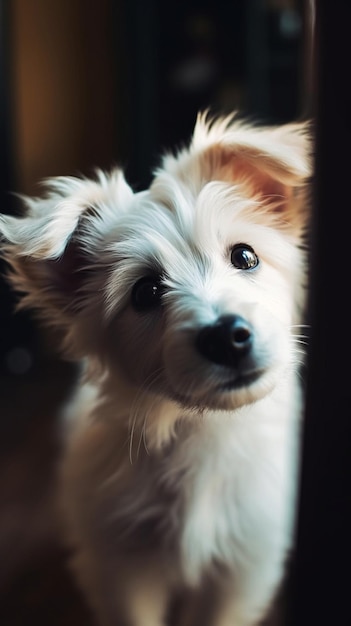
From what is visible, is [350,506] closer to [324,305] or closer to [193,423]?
[324,305]

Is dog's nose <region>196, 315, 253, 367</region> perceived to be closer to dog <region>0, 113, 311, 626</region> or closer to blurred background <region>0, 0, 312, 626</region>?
dog <region>0, 113, 311, 626</region>

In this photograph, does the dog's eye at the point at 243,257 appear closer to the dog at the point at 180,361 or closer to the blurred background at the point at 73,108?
the dog at the point at 180,361

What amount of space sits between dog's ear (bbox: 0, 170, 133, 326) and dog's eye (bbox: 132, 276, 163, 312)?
0.08 m

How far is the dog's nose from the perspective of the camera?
84 centimetres

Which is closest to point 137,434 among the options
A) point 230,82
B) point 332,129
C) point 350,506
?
point 350,506

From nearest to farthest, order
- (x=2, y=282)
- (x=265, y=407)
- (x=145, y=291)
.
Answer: (x=145, y=291) → (x=265, y=407) → (x=2, y=282)

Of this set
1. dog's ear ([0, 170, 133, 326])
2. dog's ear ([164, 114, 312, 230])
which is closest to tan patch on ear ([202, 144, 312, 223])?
dog's ear ([164, 114, 312, 230])

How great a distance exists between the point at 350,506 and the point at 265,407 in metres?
0.51

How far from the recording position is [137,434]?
111 centimetres

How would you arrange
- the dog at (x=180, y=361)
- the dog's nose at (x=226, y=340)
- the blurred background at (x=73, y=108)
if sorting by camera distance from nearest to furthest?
the dog's nose at (x=226, y=340), the dog at (x=180, y=361), the blurred background at (x=73, y=108)

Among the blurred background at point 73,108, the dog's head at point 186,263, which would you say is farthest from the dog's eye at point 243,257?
the blurred background at point 73,108

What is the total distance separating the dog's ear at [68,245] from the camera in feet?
3.23

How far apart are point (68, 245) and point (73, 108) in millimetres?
825

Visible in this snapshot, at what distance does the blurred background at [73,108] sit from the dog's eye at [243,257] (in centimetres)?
29
